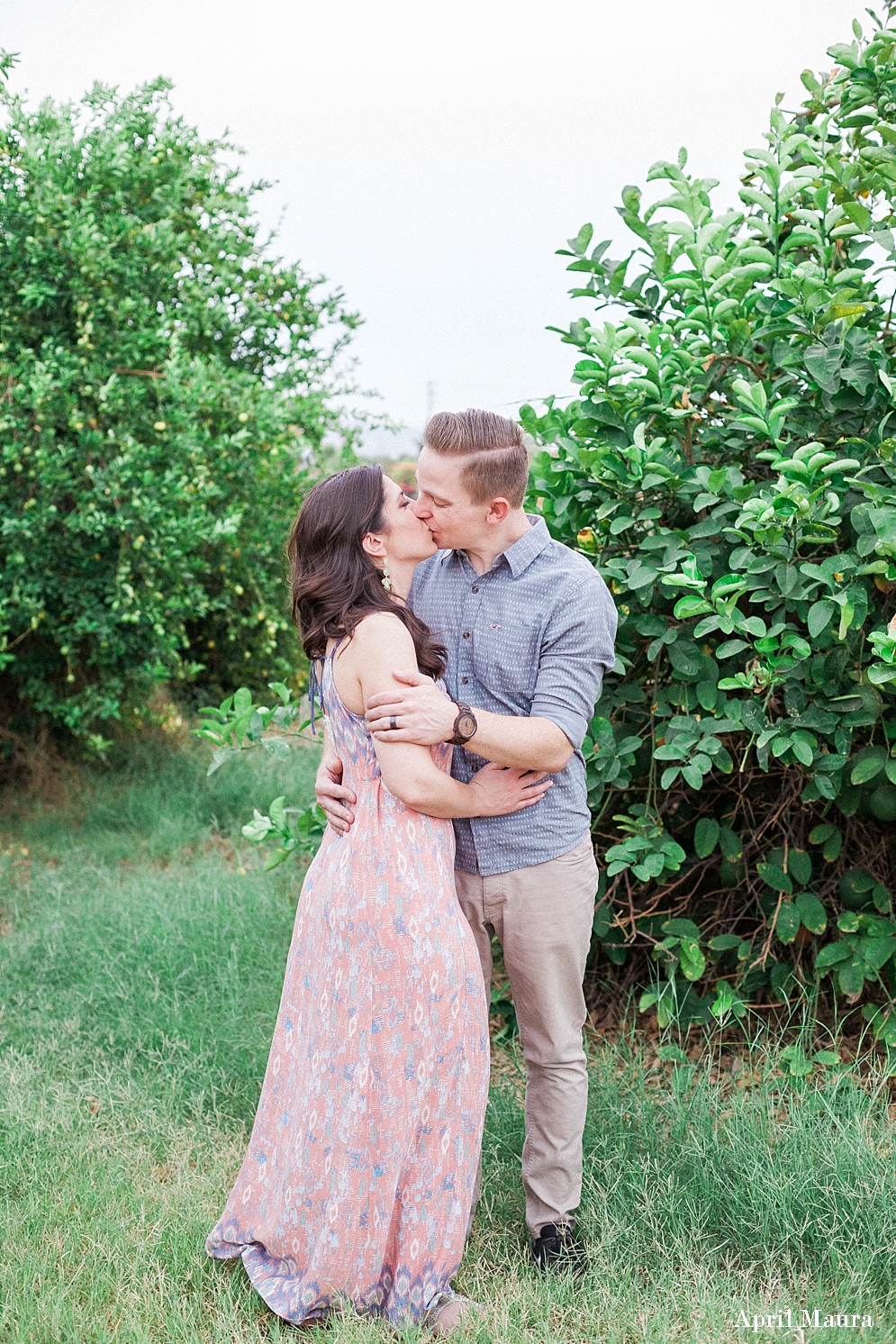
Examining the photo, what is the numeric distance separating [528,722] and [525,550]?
17.0 inches

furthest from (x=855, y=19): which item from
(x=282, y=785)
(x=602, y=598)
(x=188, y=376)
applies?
(x=282, y=785)

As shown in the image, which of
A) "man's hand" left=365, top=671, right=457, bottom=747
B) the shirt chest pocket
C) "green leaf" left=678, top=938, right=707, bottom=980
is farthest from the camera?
"green leaf" left=678, top=938, right=707, bottom=980

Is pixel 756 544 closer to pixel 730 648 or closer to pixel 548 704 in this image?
pixel 730 648

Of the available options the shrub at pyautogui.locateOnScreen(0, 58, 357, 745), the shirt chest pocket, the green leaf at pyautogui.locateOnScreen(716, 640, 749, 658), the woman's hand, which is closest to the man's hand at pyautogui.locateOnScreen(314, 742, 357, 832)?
the woman's hand

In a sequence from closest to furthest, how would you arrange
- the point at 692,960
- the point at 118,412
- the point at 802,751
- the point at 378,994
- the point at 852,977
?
the point at 378,994 < the point at 802,751 < the point at 852,977 < the point at 692,960 < the point at 118,412

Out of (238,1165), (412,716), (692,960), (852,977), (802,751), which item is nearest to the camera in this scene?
(412,716)

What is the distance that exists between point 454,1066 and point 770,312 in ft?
7.28

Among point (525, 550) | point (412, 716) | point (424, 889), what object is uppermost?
point (525, 550)

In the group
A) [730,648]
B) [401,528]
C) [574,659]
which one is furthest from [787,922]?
[401,528]

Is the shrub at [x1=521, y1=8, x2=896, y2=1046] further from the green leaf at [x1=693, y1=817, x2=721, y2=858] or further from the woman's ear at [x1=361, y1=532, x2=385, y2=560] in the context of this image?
the woman's ear at [x1=361, y1=532, x2=385, y2=560]

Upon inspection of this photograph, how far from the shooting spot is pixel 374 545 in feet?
8.38

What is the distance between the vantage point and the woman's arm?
2406 millimetres

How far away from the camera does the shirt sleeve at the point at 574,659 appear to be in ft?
8.16

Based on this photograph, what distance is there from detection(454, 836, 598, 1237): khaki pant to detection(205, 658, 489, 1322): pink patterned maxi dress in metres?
0.15
